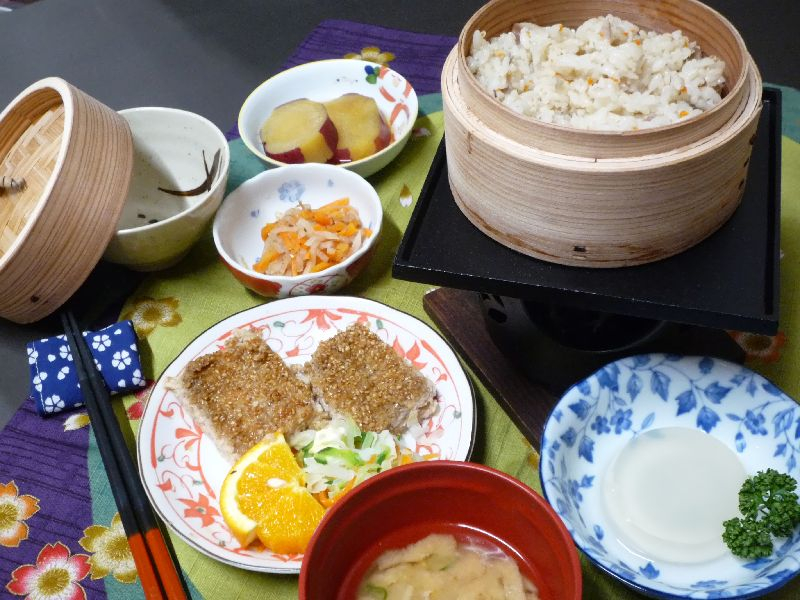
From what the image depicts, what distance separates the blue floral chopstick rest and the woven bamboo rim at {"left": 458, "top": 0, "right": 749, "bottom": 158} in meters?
1.04

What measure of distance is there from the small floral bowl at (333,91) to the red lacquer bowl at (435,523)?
1254 millimetres

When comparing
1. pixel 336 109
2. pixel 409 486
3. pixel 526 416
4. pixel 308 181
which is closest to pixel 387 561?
pixel 409 486

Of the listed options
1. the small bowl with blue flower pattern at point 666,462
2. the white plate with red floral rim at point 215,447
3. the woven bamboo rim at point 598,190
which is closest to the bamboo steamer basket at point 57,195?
the white plate with red floral rim at point 215,447

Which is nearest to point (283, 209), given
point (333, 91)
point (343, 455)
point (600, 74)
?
point (333, 91)

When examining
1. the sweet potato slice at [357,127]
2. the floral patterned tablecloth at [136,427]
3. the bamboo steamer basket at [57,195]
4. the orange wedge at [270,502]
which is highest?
the bamboo steamer basket at [57,195]

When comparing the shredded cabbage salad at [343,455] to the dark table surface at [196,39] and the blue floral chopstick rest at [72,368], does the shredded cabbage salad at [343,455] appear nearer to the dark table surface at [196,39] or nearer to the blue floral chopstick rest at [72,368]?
the blue floral chopstick rest at [72,368]

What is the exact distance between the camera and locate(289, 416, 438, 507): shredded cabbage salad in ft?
4.82

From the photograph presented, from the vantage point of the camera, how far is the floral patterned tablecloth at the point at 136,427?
1.47m

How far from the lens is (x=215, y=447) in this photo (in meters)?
1.63

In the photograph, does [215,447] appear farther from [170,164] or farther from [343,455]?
[170,164]

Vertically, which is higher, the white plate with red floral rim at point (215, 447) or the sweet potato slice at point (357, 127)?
the sweet potato slice at point (357, 127)

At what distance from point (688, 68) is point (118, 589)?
151cm

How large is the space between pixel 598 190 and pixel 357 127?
127 cm

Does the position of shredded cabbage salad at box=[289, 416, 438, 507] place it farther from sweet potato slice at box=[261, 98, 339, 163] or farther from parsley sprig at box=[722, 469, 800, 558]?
sweet potato slice at box=[261, 98, 339, 163]
